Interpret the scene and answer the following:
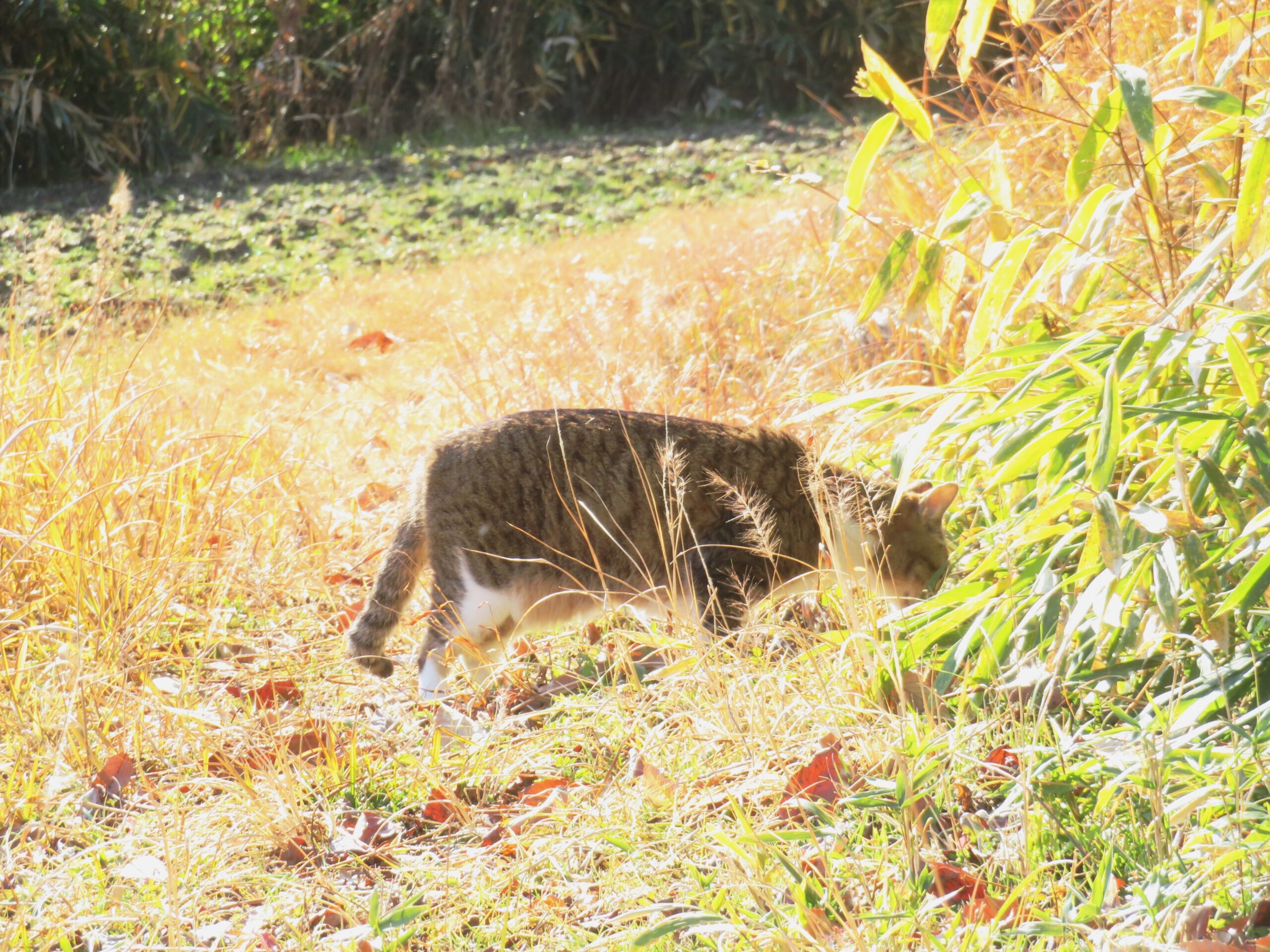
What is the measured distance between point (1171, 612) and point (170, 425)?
3.15 meters

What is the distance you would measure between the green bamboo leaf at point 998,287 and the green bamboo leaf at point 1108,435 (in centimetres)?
50

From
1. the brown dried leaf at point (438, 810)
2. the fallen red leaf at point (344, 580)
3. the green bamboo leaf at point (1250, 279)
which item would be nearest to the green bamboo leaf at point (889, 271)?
the green bamboo leaf at point (1250, 279)

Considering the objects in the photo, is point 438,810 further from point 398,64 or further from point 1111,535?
point 398,64

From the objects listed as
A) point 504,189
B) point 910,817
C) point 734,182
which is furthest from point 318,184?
point 910,817

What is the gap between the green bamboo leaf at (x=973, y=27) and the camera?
204cm

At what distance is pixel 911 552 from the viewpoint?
3105 millimetres

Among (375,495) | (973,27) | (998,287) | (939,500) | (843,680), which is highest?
(973,27)

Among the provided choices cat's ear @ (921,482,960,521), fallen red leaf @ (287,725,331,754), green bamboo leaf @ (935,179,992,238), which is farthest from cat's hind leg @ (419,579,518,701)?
green bamboo leaf @ (935,179,992,238)

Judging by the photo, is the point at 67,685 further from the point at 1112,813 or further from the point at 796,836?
the point at 1112,813

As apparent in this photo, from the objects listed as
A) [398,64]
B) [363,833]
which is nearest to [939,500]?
[363,833]

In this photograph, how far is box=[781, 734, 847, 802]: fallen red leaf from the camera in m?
2.11

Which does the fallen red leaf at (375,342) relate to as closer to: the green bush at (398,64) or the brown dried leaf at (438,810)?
the brown dried leaf at (438,810)

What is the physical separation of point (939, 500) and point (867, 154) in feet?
2.96

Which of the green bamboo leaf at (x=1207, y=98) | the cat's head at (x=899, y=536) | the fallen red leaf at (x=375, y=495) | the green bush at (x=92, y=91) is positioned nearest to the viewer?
the green bamboo leaf at (x=1207, y=98)
